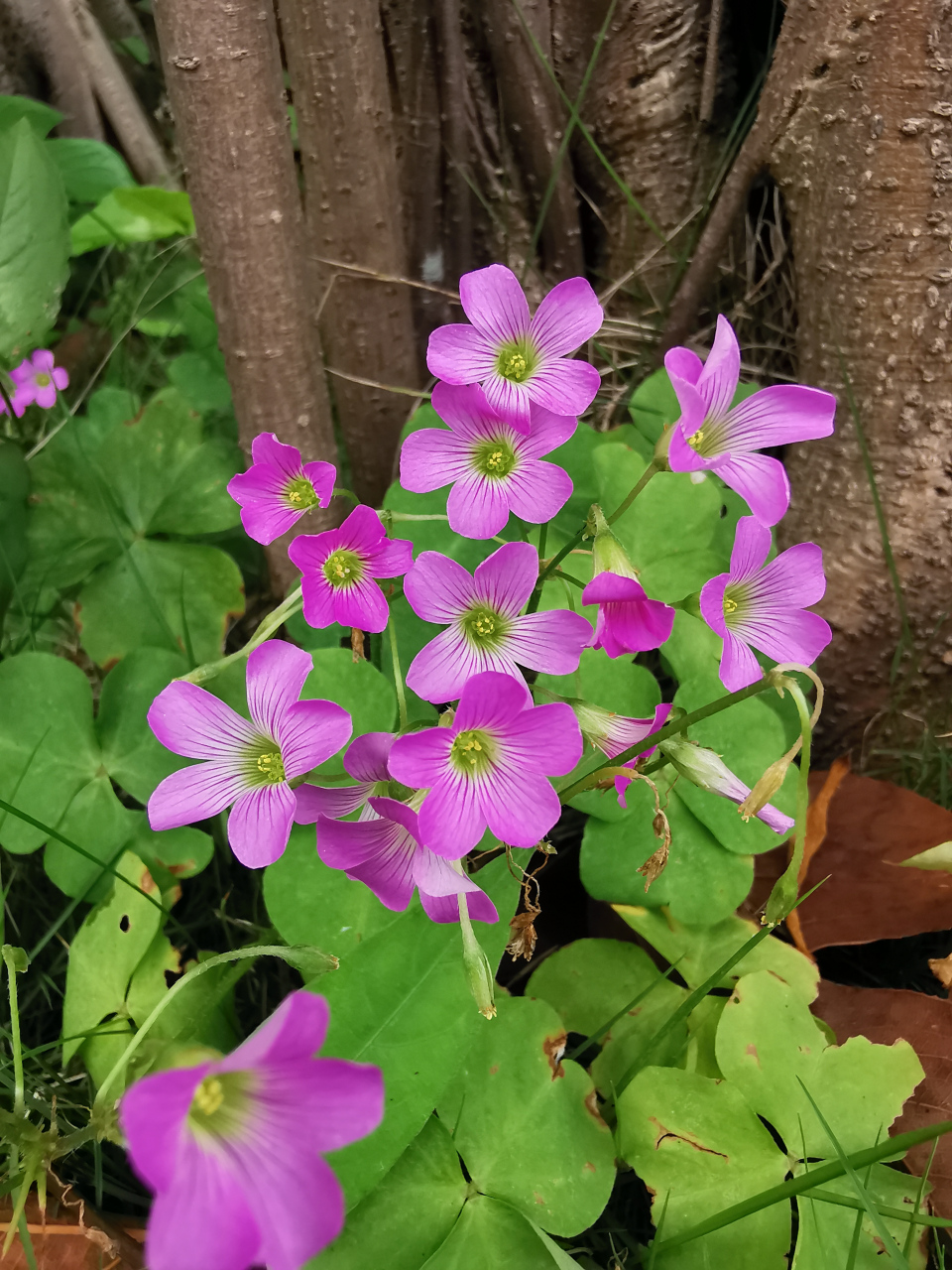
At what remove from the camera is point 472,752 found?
1.84ft

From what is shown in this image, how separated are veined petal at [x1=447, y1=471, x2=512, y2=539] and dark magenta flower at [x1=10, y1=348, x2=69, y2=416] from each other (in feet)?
3.14


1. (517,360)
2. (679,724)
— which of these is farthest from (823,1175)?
(517,360)

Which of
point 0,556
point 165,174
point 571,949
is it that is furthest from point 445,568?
point 165,174

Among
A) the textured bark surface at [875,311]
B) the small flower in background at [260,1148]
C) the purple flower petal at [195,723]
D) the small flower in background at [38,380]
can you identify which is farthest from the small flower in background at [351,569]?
the small flower in background at [38,380]

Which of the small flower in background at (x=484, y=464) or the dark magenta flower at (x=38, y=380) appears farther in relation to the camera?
the dark magenta flower at (x=38, y=380)

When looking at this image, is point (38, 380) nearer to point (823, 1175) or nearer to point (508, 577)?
point (508, 577)

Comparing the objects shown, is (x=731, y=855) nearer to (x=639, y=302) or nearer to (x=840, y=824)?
(x=840, y=824)

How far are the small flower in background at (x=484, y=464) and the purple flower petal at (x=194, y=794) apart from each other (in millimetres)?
270

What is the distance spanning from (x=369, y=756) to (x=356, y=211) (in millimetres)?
811

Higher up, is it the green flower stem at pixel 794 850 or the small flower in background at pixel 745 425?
the small flower in background at pixel 745 425

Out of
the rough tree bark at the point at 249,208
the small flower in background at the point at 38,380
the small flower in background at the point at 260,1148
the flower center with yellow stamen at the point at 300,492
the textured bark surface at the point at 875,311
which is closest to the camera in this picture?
the small flower in background at the point at 260,1148

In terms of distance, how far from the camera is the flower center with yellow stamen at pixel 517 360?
27.0 inches

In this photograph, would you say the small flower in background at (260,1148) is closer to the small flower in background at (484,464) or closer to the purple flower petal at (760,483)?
the small flower in background at (484,464)

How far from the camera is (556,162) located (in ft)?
4.07
